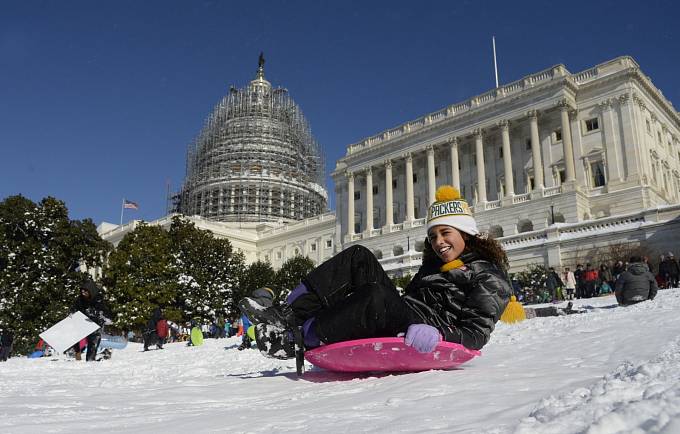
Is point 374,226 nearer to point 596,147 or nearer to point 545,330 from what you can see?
point 596,147

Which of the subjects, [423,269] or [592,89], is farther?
[592,89]

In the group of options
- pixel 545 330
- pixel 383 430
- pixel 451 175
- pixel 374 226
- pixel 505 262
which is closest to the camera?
pixel 383 430

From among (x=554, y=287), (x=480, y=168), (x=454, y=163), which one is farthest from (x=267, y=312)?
Result: (x=454, y=163)

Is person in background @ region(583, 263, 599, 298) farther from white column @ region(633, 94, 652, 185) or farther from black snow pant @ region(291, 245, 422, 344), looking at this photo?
white column @ region(633, 94, 652, 185)

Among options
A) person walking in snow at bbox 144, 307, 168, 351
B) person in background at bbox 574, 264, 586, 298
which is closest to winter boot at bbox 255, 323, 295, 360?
person walking in snow at bbox 144, 307, 168, 351

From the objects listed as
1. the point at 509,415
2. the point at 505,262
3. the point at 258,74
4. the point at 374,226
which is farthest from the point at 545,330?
the point at 258,74

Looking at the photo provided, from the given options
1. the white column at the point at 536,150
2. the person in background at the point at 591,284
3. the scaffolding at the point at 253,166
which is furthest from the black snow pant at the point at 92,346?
the scaffolding at the point at 253,166

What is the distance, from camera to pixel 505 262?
15.0ft

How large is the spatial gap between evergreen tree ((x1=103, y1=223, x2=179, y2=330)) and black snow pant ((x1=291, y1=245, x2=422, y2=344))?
2666 cm

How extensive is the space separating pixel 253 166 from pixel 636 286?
69.0 m

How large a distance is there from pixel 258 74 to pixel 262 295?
94.8 meters

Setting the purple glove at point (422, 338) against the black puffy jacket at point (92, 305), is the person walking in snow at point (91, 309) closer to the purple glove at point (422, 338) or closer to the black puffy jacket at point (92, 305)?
the black puffy jacket at point (92, 305)

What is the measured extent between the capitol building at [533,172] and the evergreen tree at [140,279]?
15.2 metres

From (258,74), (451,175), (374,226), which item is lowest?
(374,226)
